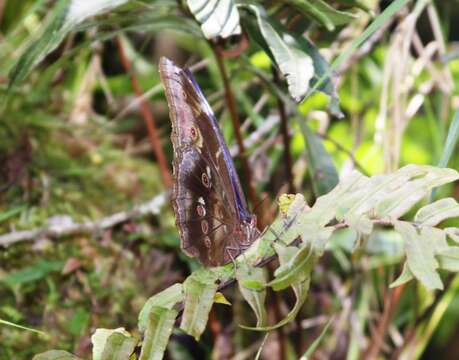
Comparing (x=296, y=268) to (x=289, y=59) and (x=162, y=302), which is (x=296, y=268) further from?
(x=289, y=59)

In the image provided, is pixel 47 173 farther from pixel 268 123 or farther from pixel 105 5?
pixel 105 5

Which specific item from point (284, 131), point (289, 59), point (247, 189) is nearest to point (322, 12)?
point (289, 59)

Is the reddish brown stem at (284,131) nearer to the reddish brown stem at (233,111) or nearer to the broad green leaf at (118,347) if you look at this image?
the reddish brown stem at (233,111)

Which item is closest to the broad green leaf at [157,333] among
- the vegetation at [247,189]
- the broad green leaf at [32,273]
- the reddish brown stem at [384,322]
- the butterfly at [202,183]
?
the vegetation at [247,189]

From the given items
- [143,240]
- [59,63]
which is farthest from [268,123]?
[59,63]

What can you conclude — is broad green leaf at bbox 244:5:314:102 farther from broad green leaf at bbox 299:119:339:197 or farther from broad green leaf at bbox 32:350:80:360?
broad green leaf at bbox 32:350:80:360

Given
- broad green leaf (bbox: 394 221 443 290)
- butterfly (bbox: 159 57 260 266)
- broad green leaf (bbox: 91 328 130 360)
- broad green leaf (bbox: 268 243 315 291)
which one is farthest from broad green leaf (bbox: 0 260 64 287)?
broad green leaf (bbox: 394 221 443 290)
